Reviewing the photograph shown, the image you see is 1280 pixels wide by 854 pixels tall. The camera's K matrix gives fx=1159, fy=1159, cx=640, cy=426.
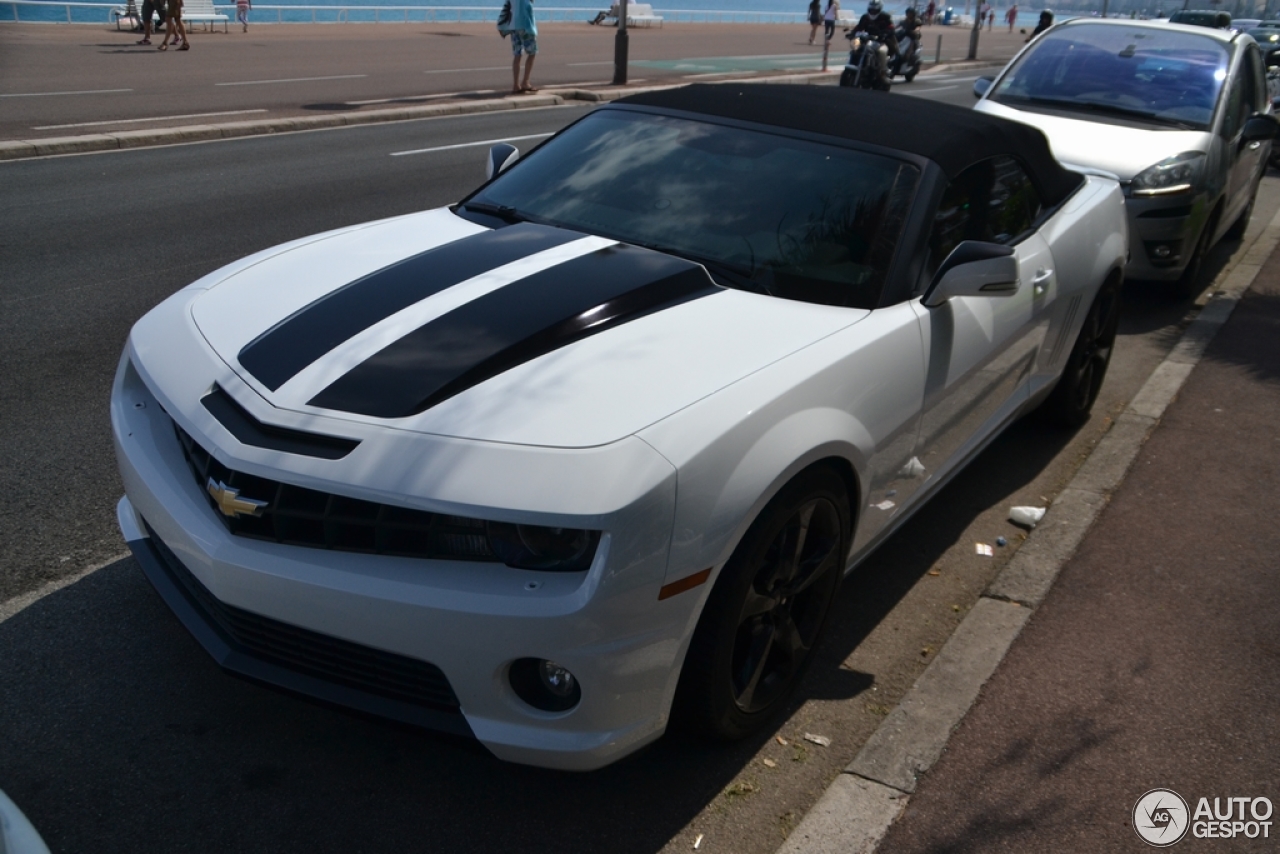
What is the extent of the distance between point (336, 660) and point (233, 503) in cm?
43

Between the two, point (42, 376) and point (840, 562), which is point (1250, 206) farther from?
point (42, 376)

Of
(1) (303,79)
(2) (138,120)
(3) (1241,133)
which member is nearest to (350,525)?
(3) (1241,133)

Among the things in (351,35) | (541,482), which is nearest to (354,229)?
(541,482)

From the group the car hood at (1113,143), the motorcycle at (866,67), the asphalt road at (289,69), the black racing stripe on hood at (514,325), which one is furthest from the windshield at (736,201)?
the motorcycle at (866,67)

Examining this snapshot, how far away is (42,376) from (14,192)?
5.18m

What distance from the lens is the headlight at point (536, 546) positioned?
252 centimetres

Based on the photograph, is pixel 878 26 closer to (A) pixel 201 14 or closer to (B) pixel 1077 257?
(B) pixel 1077 257

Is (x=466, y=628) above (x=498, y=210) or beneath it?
beneath

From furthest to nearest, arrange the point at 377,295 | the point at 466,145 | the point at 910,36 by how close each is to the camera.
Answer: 1. the point at 910,36
2. the point at 466,145
3. the point at 377,295

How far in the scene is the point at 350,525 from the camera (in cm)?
259

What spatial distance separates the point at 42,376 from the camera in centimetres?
544

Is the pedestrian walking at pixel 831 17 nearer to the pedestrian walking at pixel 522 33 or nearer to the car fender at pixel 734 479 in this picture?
the pedestrian walking at pixel 522 33

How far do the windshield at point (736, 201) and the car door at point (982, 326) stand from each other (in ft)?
0.80

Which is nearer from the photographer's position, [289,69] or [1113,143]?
[1113,143]
